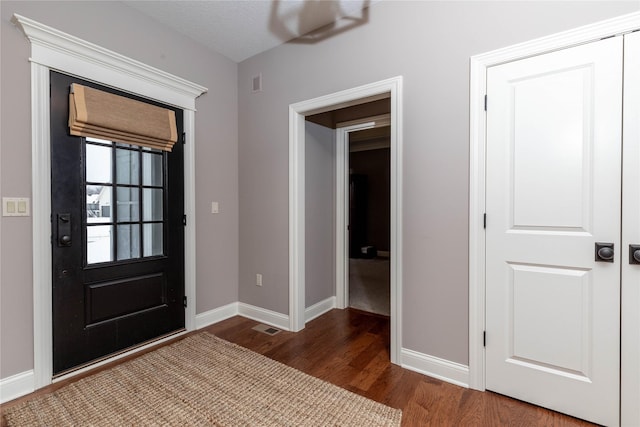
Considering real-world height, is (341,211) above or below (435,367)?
above

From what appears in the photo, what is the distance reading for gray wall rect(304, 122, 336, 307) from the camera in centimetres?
313

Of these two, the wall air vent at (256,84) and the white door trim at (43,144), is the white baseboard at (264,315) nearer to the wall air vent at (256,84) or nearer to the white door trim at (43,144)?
the white door trim at (43,144)

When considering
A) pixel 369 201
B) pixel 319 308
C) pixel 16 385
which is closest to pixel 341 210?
pixel 319 308

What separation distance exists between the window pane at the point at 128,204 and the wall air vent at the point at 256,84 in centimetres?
156

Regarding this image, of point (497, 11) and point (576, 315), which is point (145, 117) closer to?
point (497, 11)

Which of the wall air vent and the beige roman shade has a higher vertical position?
the wall air vent

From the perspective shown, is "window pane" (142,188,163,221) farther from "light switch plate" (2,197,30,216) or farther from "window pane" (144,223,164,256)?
"light switch plate" (2,197,30,216)

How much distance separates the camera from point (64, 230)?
80.9 inches

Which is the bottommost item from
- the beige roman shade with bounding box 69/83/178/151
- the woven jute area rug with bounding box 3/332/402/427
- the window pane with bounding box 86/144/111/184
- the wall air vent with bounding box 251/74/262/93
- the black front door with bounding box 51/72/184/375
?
the woven jute area rug with bounding box 3/332/402/427

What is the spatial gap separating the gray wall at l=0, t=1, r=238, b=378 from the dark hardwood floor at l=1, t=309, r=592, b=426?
1.50 ft

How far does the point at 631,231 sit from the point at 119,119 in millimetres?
3384

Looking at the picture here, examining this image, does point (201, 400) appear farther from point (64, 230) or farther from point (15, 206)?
point (15, 206)

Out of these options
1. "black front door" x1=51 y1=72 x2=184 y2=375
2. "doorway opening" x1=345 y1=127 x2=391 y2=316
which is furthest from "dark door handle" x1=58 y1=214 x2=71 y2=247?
"doorway opening" x1=345 y1=127 x2=391 y2=316

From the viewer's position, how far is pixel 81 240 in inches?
84.2
